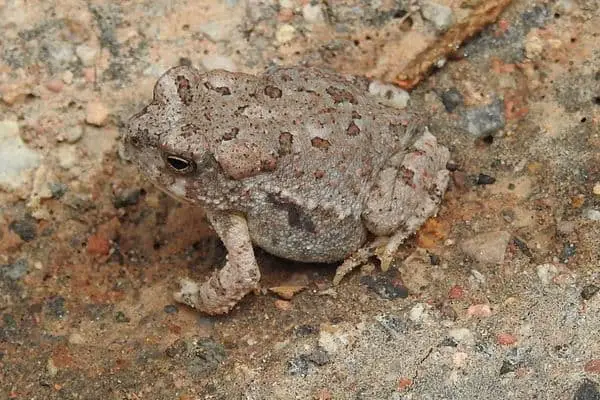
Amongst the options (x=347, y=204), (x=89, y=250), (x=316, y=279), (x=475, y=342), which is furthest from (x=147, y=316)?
(x=475, y=342)

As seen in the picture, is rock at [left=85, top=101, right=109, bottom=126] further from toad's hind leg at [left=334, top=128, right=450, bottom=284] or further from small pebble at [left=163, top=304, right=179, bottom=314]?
toad's hind leg at [left=334, top=128, right=450, bottom=284]

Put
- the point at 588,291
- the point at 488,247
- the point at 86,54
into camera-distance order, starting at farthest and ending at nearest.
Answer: the point at 86,54
the point at 488,247
the point at 588,291

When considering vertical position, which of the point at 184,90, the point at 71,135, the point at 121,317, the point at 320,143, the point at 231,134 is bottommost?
the point at 121,317

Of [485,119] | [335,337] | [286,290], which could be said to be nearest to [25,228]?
[286,290]

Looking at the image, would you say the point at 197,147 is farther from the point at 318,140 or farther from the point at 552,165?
the point at 552,165

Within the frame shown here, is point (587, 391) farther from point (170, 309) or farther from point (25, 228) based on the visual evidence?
point (25, 228)

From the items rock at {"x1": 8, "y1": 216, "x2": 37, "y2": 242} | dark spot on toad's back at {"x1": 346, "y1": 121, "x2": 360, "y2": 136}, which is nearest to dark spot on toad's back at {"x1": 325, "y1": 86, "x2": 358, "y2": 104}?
dark spot on toad's back at {"x1": 346, "y1": 121, "x2": 360, "y2": 136}
